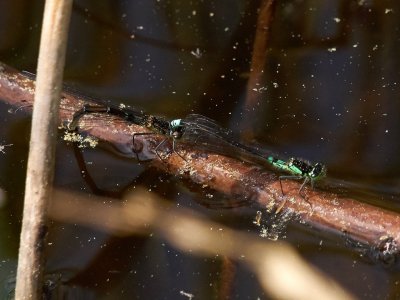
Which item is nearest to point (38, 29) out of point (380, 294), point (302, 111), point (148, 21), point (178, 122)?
point (148, 21)

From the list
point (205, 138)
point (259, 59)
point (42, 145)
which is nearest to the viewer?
point (42, 145)

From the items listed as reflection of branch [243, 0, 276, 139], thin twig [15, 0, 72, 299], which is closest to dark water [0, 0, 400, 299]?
reflection of branch [243, 0, 276, 139]

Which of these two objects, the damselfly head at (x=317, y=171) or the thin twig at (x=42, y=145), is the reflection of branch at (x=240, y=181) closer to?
the damselfly head at (x=317, y=171)

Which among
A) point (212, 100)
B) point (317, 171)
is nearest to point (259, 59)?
point (212, 100)

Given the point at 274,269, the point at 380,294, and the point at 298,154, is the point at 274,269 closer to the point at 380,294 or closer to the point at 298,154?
the point at 380,294

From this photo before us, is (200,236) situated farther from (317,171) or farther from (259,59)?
(259,59)

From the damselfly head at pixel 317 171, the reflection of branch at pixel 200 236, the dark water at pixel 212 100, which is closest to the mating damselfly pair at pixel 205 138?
the damselfly head at pixel 317 171
